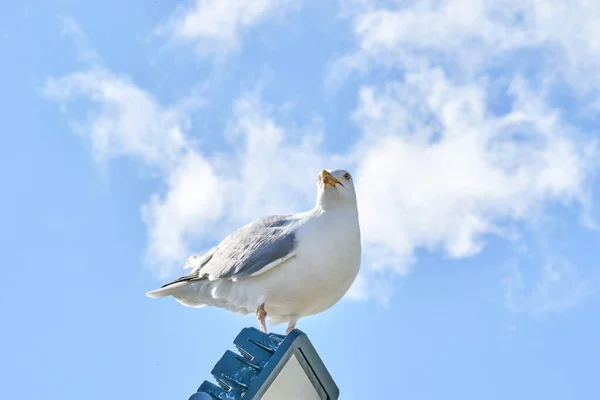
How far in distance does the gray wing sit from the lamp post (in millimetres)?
2581

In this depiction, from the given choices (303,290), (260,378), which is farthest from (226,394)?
(303,290)

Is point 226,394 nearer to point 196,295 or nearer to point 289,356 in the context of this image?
point 289,356

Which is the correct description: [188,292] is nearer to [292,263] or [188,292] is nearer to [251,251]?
[251,251]

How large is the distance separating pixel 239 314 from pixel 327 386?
322cm

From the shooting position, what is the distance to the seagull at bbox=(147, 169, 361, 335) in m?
8.18

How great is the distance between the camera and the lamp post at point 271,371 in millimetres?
5215

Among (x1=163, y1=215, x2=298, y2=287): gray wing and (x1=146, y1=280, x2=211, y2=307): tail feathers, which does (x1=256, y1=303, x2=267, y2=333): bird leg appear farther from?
(x1=146, y1=280, x2=211, y2=307): tail feathers

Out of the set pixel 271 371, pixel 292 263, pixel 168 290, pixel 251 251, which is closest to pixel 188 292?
pixel 168 290

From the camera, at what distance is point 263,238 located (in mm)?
8633

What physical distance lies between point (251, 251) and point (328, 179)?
1.13 m

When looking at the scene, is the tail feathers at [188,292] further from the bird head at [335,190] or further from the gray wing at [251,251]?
the bird head at [335,190]

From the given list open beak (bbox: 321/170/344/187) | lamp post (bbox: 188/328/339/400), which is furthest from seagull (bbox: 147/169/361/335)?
lamp post (bbox: 188/328/339/400)

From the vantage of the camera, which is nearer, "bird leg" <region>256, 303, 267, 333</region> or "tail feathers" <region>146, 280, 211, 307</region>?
"bird leg" <region>256, 303, 267, 333</region>

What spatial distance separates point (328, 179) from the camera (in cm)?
886
